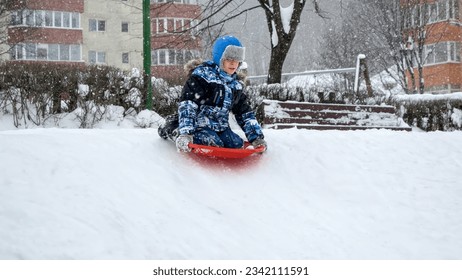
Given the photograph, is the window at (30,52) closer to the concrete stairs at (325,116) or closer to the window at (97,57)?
the window at (97,57)

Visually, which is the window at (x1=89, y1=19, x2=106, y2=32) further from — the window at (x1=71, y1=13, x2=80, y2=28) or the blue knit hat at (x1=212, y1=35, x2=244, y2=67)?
the blue knit hat at (x1=212, y1=35, x2=244, y2=67)

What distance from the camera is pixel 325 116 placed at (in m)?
8.80

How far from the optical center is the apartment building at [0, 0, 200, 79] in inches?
1166

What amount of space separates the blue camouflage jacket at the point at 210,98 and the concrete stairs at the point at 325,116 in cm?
305

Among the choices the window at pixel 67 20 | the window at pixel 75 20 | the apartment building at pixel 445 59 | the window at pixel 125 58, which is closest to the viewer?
the apartment building at pixel 445 59

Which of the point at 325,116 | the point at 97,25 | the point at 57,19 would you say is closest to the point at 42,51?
the point at 57,19

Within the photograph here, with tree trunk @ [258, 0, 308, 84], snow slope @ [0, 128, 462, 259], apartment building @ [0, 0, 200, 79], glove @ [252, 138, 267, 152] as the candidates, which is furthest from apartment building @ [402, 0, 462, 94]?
glove @ [252, 138, 267, 152]

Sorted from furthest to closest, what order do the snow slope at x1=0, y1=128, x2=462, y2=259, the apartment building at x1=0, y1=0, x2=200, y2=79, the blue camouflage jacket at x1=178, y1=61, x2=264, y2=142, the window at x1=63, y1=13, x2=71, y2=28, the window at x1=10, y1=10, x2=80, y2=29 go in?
the window at x1=63, y1=13, x2=71, y2=28 < the window at x1=10, y1=10, x2=80, y2=29 < the apartment building at x1=0, y1=0, x2=200, y2=79 < the blue camouflage jacket at x1=178, y1=61, x2=264, y2=142 < the snow slope at x1=0, y1=128, x2=462, y2=259

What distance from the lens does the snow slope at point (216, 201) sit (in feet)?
10.00

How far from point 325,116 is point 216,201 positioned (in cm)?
517

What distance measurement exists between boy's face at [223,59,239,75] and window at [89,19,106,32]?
33.9 m

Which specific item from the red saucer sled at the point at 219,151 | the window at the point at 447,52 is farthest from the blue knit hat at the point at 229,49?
the window at the point at 447,52
